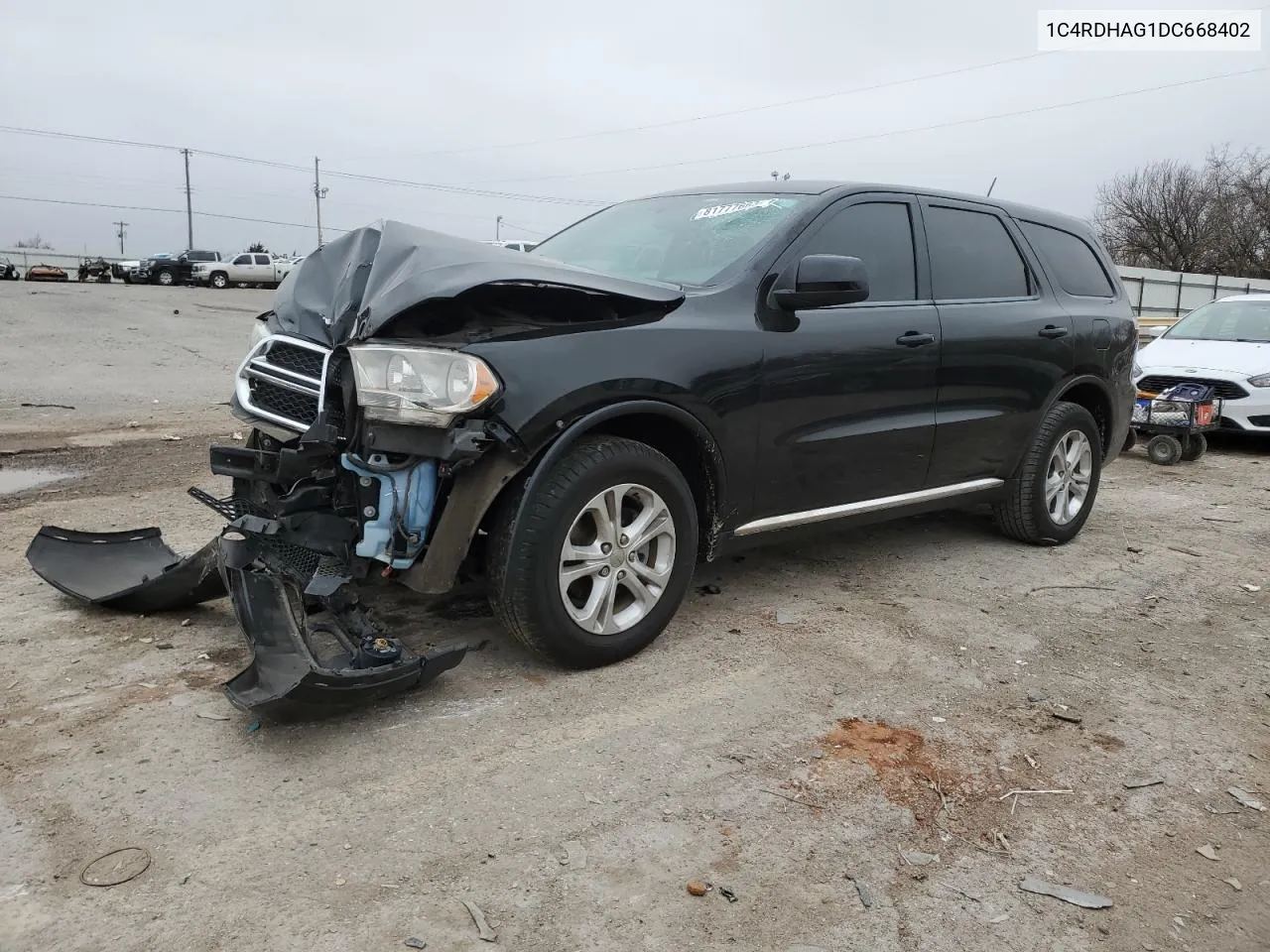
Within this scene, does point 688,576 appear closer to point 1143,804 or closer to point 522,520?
point 522,520

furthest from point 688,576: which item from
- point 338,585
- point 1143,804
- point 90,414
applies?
point 90,414

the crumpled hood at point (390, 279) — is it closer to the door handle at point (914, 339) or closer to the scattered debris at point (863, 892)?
the door handle at point (914, 339)

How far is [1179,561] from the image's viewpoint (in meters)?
5.44

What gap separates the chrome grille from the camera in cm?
337

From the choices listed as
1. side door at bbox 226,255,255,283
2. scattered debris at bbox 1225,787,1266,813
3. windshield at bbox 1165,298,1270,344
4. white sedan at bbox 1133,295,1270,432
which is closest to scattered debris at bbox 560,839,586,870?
scattered debris at bbox 1225,787,1266,813

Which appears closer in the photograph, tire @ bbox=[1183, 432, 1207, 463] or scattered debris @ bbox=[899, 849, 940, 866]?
scattered debris @ bbox=[899, 849, 940, 866]

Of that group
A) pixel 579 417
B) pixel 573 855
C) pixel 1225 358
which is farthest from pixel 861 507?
pixel 1225 358

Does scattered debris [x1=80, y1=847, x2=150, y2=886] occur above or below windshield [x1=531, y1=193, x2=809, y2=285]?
below

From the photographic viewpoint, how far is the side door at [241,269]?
1586 inches

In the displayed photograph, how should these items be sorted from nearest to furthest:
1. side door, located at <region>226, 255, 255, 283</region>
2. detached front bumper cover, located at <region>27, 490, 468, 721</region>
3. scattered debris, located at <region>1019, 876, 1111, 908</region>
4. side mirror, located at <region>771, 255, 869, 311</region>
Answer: scattered debris, located at <region>1019, 876, 1111, 908</region> < detached front bumper cover, located at <region>27, 490, 468, 721</region> < side mirror, located at <region>771, 255, 869, 311</region> < side door, located at <region>226, 255, 255, 283</region>

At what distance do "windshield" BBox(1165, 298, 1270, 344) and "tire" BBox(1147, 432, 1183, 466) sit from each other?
2189mm

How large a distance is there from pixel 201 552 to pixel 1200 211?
5833cm

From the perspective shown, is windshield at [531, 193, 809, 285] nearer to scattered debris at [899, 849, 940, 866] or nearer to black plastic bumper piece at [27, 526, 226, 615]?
black plastic bumper piece at [27, 526, 226, 615]

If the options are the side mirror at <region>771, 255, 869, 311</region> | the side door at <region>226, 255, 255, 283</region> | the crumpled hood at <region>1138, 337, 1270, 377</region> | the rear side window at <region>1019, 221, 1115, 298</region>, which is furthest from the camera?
the side door at <region>226, 255, 255, 283</region>
